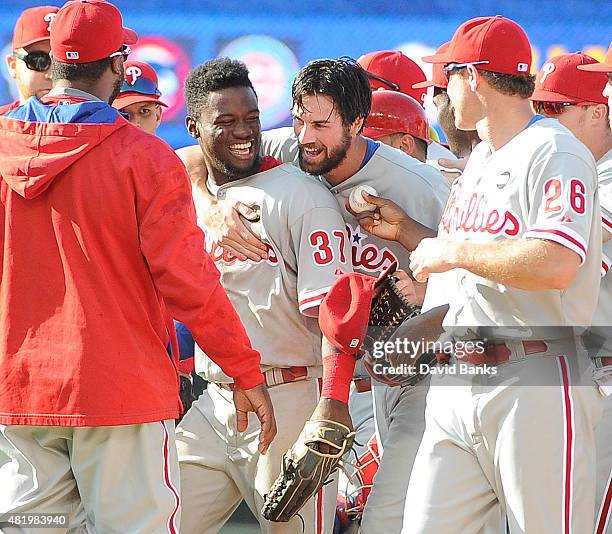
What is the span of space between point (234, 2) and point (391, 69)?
157 centimetres

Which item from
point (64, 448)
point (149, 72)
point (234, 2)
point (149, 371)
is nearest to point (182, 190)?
point (149, 371)

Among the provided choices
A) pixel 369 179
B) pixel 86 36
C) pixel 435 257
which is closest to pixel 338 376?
pixel 435 257

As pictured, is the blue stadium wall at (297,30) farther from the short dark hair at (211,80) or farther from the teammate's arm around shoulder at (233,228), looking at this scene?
the teammate's arm around shoulder at (233,228)

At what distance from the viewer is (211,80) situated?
3912 millimetres

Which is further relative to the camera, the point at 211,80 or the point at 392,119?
the point at 392,119

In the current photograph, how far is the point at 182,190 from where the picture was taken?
311 cm

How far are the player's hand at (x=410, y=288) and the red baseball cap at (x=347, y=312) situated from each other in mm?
125

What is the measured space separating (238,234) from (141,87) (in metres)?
1.69

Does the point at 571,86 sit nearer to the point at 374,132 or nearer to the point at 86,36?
the point at 374,132

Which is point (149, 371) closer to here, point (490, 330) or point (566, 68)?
point (490, 330)

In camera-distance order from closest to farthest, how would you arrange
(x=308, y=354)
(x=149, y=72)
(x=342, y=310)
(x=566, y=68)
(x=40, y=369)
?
(x=40, y=369) → (x=342, y=310) → (x=308, y=354) → (x=566, y=68) → (x=149, y=72)

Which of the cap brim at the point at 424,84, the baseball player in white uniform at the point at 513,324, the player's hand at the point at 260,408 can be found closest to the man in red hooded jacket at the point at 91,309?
the player's hand at the point at 260,408

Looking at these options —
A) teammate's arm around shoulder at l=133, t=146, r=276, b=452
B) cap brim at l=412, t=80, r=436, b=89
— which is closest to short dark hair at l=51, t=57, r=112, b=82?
teammate's arm around shoulder at l=133, t=146, r=276, b=452

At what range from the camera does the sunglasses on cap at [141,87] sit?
5160 mm
